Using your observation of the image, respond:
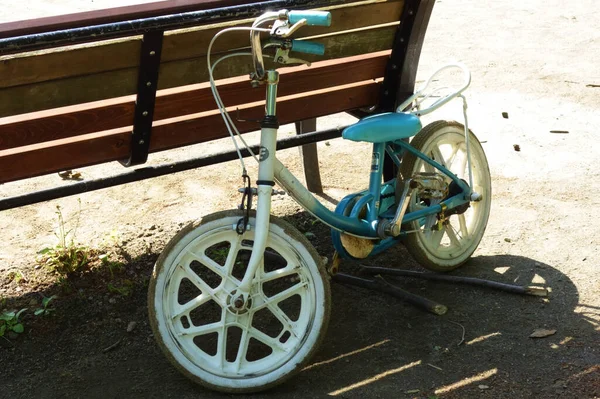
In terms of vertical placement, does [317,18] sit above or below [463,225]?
above

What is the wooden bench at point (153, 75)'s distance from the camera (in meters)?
3.34

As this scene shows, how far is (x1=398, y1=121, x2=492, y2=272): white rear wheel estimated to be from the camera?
13.7ft

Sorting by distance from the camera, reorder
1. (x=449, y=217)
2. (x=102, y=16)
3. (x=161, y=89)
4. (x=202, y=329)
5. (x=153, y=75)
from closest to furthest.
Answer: (x=102, y=16), (x=202, y=329), (x=153, y=75), (x=161, y=89), (x=449, y=217)

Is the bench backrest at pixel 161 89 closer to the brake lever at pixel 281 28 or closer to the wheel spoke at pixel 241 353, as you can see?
the brake lever at pixel 281 28

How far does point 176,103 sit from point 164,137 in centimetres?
17

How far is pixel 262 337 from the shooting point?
11.5ft

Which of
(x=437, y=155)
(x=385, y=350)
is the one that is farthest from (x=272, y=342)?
(x=437, y=155)

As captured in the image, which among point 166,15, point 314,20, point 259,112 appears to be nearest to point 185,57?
point 166,15

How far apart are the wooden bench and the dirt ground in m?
0.76

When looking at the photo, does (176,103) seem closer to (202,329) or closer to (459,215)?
(202,329)

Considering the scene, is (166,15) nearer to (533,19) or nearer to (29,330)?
(29,330)

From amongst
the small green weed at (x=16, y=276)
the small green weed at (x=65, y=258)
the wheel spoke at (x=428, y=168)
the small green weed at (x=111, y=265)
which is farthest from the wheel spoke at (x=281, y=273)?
the small green weed at (x=16, y=276)

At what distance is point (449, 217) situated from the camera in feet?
14.4

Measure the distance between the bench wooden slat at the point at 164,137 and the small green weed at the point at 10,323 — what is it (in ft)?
2.29
